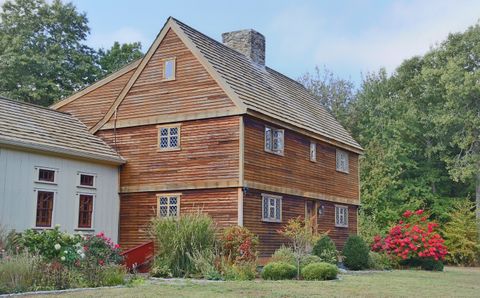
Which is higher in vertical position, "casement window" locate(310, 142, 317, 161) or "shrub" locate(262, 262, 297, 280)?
"casement window" locate(310, 142, 317, 161)

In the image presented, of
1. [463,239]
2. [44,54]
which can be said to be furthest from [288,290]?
[44,54]

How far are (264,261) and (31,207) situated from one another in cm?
787

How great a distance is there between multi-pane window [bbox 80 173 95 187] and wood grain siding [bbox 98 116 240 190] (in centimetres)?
145

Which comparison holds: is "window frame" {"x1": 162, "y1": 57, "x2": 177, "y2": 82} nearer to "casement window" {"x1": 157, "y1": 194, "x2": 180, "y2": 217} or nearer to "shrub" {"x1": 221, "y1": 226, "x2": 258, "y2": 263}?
"casement window" {"x1": 157, "y1": 194, "x2": 180, "y2": 217}

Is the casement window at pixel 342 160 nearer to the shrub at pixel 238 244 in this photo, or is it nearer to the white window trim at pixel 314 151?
the white window trim at pixel 314 151

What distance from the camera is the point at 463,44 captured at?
124 feet

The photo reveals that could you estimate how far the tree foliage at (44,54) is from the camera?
37.0 meters

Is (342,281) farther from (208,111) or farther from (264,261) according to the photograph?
(208,111)

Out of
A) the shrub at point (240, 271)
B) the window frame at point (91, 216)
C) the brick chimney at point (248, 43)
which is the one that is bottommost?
the shrub at point (240, 271)

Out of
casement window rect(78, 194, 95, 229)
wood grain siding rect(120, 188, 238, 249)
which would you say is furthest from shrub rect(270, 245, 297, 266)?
casement window rect(78, 194, 95, 229)

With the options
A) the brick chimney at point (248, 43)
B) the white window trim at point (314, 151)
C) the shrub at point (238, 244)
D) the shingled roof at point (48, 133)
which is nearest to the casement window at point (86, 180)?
the shingled roof at point (48, 133)

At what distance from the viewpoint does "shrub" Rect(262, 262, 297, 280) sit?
54.9ft

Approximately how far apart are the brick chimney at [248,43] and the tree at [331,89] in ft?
63.1

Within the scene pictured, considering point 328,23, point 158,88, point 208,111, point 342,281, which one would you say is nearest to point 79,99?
point 158,88
